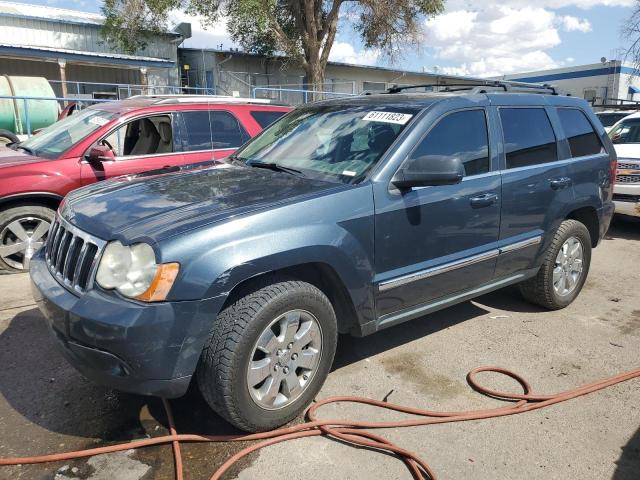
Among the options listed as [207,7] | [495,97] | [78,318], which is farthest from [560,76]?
[78,318]

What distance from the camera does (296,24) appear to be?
856 inches

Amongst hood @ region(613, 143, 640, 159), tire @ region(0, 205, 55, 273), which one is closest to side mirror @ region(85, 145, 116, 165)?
tire @ region(0, 205, 55, 273)

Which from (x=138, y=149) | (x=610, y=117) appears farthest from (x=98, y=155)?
(x=610, y=117)

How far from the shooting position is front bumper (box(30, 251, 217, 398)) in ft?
7.91

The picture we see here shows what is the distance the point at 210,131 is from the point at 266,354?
12.9 ft

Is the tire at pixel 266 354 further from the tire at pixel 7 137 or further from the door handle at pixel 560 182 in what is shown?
the tire at pixel 7 137

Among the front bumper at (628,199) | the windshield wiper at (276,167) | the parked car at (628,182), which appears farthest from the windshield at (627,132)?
the windshield wiper at (276,167)

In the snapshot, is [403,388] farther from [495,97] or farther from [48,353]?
[48,353]

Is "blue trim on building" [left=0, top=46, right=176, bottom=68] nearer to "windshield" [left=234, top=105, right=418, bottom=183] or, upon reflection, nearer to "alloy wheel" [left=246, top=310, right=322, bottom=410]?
"windshield" [left=234, top=105, right=418, bottom=183]

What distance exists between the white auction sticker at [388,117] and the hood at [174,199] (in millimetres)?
705

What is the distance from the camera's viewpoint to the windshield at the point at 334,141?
11.0 ft

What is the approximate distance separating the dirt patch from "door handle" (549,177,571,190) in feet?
5.82

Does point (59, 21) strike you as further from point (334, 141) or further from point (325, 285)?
point (325, 285)

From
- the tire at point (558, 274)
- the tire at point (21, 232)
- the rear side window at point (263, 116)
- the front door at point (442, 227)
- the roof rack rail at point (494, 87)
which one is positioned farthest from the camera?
the rear side window at point (263, 116)
